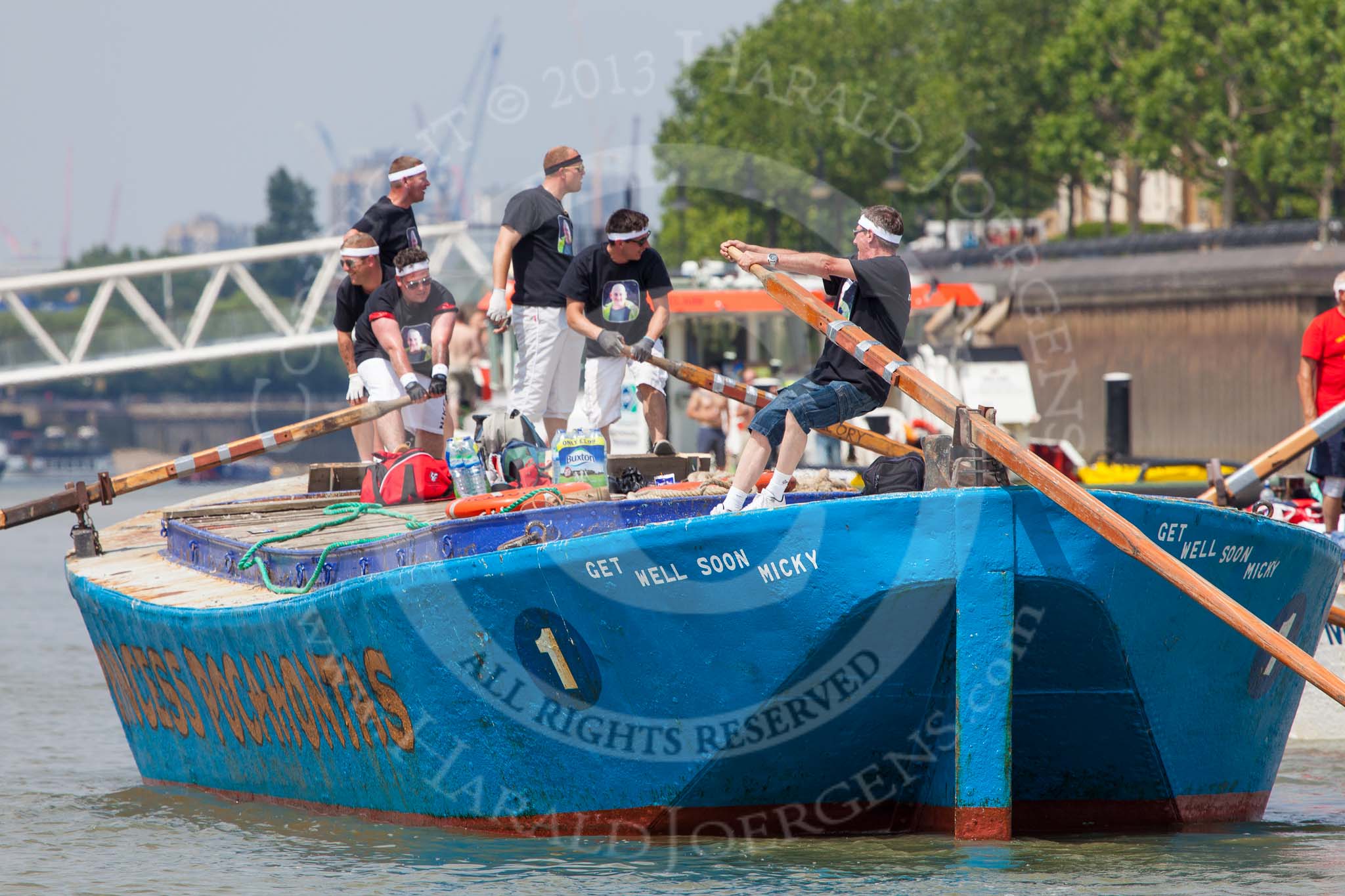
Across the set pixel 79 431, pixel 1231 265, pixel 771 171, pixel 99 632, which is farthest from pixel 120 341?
pixel 79 431

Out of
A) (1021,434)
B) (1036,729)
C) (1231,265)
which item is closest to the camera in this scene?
(1036,729)

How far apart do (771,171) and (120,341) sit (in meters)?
26.1

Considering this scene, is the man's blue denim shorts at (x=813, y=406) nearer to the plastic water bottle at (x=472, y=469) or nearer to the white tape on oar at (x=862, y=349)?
the white tape on oar at (x=862, y=349)

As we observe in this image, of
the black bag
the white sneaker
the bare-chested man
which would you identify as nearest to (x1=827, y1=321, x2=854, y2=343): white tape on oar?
the black bag

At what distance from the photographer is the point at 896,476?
8375 millimetres

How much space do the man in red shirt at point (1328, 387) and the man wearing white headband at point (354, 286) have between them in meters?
5.51

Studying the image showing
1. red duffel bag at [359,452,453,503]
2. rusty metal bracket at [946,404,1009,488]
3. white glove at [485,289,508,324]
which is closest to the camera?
rusty metal bracket at [946,404,1009,488]

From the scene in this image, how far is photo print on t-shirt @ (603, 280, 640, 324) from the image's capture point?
1152cm

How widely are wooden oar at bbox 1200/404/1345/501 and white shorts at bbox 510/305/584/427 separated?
370cm

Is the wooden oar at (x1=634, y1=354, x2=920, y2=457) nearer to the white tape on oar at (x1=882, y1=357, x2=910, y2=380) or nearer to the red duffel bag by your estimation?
the red duffel bag

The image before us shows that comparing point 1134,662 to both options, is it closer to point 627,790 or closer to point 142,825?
point 627,790

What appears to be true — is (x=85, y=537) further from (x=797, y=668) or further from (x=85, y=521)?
(x=797, y=668)

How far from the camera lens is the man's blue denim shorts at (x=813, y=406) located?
8281 millimetres

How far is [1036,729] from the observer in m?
8.12
